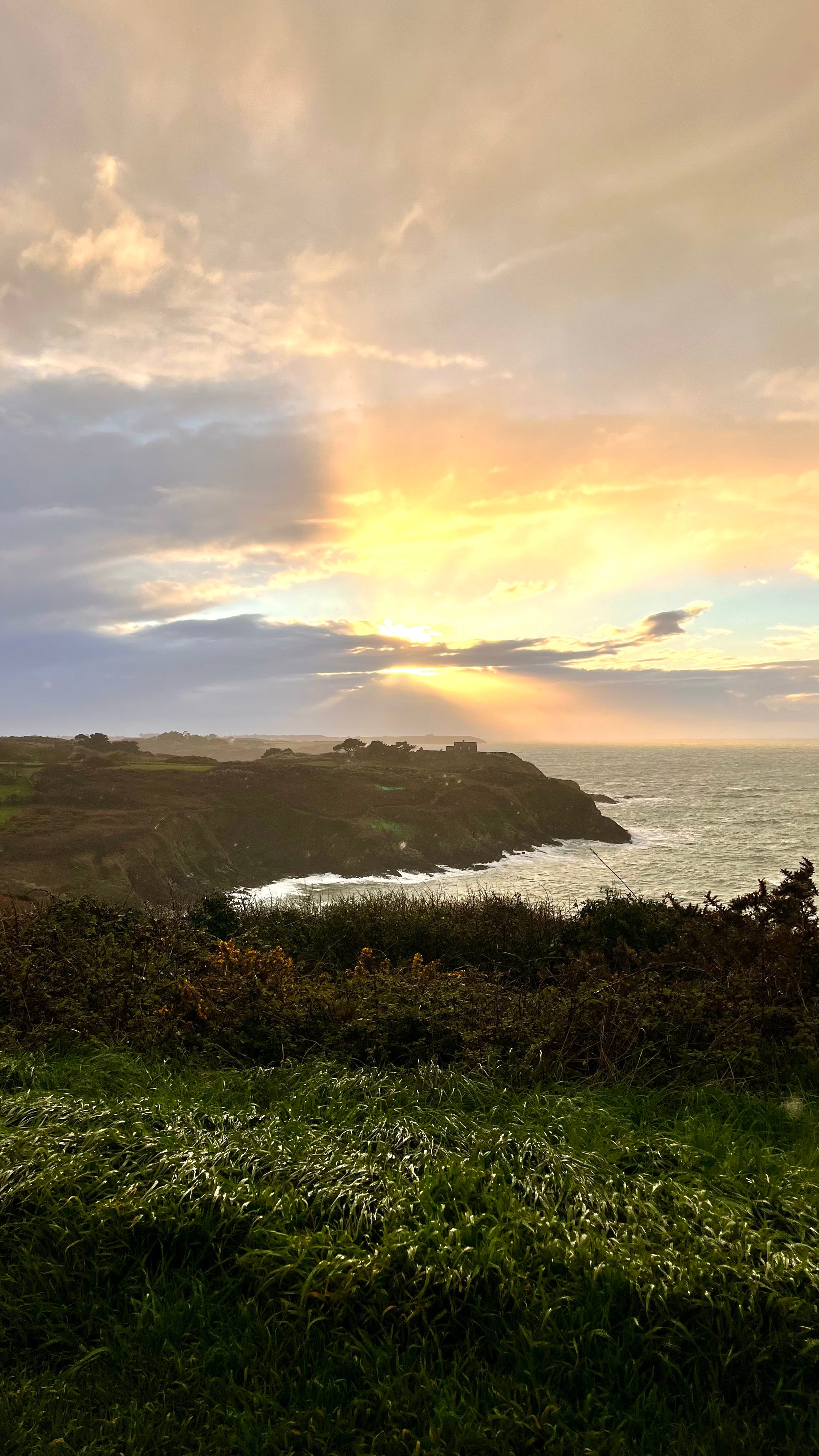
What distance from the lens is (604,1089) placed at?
542 centimetres

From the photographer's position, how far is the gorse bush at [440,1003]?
19.6 feet

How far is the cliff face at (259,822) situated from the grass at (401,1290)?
35.0m

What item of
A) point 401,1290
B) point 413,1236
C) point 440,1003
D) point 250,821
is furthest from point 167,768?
point 401,1290

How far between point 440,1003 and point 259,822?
51757 millimetres

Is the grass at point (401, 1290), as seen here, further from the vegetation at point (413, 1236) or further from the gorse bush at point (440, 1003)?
the gorse bush at point (440, 1003)

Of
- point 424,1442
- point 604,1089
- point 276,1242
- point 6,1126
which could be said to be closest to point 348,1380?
point 424,1442

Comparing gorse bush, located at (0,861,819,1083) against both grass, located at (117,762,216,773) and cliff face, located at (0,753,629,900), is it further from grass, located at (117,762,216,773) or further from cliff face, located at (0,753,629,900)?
grass, located at (117,762,216,773)

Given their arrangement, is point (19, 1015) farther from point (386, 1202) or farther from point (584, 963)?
point (584, 963)

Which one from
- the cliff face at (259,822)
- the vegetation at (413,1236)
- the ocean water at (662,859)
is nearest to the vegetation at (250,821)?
the cliff face at (259,822)

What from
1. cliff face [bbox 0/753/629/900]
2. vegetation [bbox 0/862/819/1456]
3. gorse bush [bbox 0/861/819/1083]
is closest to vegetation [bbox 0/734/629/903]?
cliff face [bbox 0/753/629/900]

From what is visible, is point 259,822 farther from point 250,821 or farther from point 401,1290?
point 401,1290

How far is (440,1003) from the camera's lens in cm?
668

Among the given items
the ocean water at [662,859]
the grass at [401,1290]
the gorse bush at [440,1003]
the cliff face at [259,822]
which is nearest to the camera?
the grass at [401,1290]

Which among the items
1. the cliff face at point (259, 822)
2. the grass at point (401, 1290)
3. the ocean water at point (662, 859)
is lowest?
the ocean water at point (662, 859)
